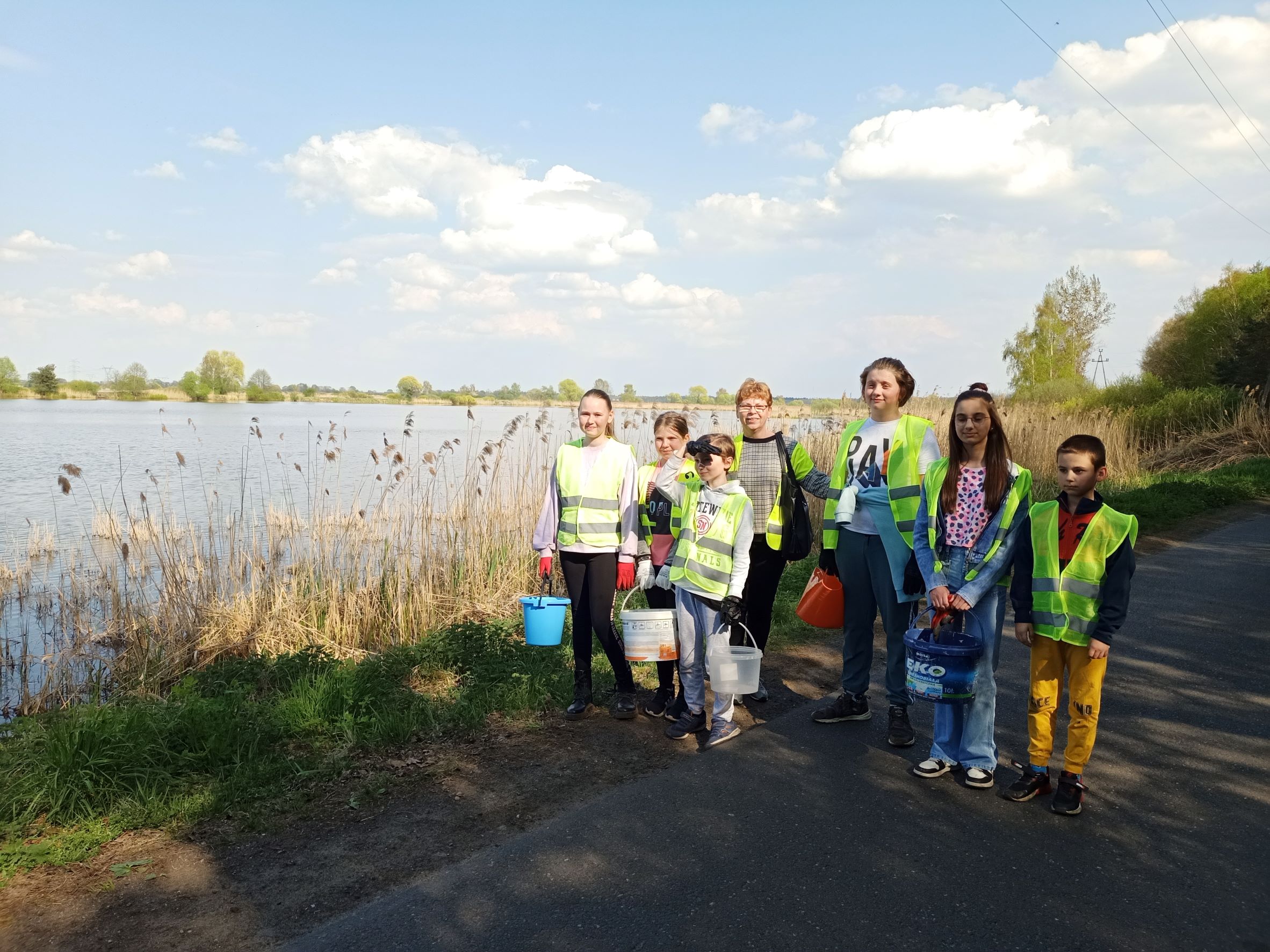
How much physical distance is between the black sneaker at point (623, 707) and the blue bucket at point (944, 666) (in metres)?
1.84

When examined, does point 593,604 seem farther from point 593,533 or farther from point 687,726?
point 687,726

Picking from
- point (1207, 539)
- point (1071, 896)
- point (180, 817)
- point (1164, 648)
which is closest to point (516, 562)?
point (180, 817)

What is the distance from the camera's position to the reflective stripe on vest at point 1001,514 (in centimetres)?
446

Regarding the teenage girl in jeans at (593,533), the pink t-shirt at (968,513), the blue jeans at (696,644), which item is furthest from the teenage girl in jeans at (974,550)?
the teenage girl in jeans at (593,533)

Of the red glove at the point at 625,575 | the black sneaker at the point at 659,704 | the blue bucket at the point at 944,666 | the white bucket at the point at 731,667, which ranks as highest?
the red glove at the point at 625,575

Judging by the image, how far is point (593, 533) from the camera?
5480 millimetres

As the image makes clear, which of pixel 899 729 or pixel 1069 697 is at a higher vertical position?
pixel 1069 697

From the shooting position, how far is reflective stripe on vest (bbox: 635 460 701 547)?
5.63 metres

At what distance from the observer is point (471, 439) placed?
10469mm

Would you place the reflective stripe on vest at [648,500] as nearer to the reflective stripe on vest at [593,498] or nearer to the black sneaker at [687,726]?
the reflective stripe on vest at [593,498]

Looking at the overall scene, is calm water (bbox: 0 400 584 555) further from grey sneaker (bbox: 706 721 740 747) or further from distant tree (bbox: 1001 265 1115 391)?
distant tree (bbox: 1001 265 1115 391)

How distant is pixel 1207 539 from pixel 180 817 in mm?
13193

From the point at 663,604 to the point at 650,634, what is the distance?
0.58m

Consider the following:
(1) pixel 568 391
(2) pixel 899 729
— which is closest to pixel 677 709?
(2) pixel 899 729
